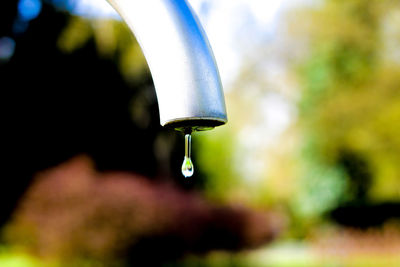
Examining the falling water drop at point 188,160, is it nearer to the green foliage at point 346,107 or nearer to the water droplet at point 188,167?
the water droplet at point 188,167

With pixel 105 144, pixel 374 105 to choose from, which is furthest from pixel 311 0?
pixel 105 144

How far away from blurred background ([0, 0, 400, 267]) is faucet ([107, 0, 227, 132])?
6.33 m

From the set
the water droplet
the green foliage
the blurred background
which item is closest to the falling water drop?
the water droplet

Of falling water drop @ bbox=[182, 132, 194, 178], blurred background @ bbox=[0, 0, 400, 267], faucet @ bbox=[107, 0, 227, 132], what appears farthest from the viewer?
A: blurred background @ bbox=[0, 0, 400, 267]

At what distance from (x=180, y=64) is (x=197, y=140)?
13177mm

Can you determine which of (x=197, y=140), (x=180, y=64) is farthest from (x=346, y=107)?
(x=180, y=64)

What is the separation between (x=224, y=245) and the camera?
9664 millimetres

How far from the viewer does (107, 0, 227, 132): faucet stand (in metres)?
0.62

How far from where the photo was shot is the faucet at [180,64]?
0.62 metres

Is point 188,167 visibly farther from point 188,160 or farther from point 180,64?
point 180,64

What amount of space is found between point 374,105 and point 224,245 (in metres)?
4.39

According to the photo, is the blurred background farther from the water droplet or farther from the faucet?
the faucet

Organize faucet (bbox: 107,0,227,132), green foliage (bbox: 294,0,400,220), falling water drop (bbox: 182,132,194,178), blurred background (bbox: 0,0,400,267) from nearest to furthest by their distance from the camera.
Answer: faucet (bbox: 107,0,227,132)
falling water drop (bbox: 182,132,194,178)
blurred background (bbox: 0,0,400,267)
green foliage (bbox: 294,0,400,220)

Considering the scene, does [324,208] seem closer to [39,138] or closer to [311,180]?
[311,180]
